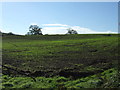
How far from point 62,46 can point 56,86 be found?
33.4 ft

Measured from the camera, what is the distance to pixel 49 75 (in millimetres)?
14156

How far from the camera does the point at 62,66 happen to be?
15727 millimetres

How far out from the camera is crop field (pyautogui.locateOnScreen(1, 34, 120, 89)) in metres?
12.4

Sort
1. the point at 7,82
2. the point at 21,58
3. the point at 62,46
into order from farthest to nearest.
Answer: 1. the point at 62,46
2. the point at 21,58
3. the point at 7,82

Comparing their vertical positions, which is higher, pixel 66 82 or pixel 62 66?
pixel 62 66

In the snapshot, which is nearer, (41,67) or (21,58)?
(41,67)

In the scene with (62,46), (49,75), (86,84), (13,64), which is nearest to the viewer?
(86,84)

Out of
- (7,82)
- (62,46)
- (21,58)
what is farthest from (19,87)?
(62,46)

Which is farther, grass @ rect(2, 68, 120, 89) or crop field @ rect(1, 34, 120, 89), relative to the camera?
crop field @ rect(1, 34, 120, 89)

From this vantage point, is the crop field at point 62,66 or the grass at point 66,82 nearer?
the grass at point 66,82

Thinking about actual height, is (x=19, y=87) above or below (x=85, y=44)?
below

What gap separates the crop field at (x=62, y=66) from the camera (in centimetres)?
1243

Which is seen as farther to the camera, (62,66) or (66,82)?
(62,66)

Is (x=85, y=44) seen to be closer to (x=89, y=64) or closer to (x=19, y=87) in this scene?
(x=89, y=64)
